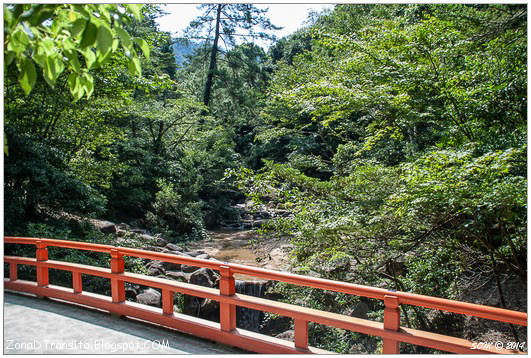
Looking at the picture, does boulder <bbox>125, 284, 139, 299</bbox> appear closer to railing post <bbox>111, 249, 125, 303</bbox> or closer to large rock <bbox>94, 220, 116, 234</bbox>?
large rock <bbox>94, 220, 116, 234</bbox>

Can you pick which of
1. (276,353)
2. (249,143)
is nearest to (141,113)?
(249,143)

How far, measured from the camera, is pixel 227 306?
3160mm

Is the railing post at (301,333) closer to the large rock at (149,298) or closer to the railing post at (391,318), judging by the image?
the railing post at (391,318)

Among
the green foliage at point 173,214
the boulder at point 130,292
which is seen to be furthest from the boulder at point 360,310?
the green foliage at point 173,214

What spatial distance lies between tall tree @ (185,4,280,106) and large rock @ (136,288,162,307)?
13.0 m

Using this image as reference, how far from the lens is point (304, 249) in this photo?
19.3 ft

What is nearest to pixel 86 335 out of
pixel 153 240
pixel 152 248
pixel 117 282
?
pixel 117 282

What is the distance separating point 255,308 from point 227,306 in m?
0.23

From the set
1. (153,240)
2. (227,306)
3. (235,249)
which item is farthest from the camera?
(235,249)

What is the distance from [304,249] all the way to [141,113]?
1083 cm

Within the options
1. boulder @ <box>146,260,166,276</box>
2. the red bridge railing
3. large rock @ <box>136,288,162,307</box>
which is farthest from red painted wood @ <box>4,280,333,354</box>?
boulder @ <box>146,260,166,276</box>

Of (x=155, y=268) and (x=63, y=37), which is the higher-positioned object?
(x=63, y=37)

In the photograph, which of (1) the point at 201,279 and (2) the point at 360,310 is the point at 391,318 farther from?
(1) the point at 201,279

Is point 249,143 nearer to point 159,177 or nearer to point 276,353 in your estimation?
point 159,177
